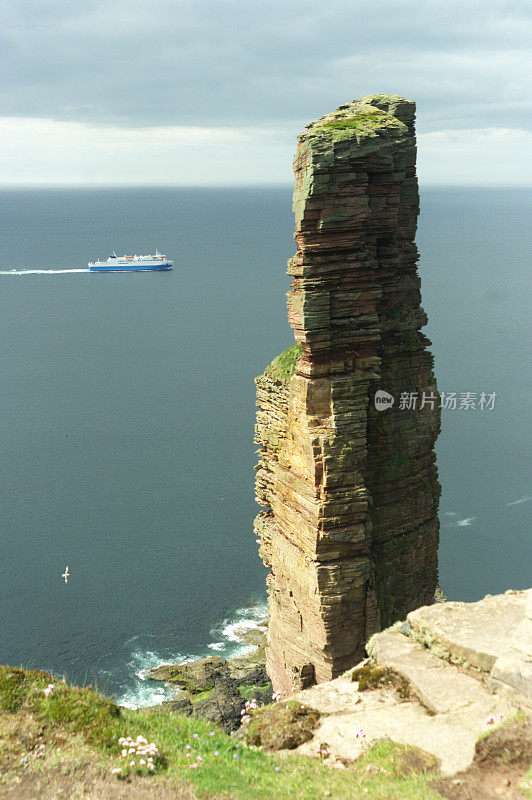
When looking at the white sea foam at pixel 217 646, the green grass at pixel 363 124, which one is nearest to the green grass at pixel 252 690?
the white sea foam at pixel 217 646

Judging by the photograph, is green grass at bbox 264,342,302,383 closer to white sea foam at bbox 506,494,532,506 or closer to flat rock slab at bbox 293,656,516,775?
flat rock slab at bbox 293,656,516,775

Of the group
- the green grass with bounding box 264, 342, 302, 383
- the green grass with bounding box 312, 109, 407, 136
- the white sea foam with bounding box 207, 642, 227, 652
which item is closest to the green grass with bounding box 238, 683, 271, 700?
the white sea foam with bounding box 207, 642, 227, 652

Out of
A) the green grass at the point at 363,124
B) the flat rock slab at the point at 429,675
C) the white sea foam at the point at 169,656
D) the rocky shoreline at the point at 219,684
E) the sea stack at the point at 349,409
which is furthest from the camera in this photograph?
the white sea foam at the point at 169,656

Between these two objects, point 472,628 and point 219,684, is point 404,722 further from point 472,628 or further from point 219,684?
point 219,684

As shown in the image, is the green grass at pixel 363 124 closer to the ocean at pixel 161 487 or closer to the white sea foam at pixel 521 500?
the ocean at pixel 161 487

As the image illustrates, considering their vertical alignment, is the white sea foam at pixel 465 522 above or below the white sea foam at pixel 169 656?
Result: above
